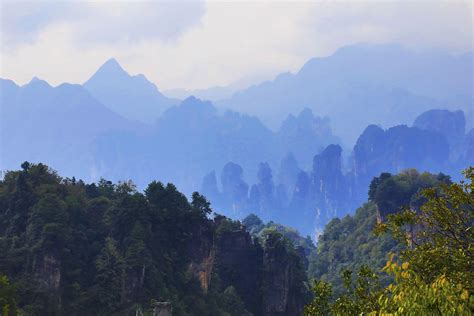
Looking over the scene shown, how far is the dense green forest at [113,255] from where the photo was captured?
46.5 metres

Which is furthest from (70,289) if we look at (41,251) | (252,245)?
(252,245)

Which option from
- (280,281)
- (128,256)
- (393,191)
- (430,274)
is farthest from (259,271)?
(430,274)

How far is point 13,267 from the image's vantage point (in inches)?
1802

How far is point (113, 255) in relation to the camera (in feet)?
163

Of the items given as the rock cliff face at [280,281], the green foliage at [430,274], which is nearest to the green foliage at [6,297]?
the green foliage at [430,274]

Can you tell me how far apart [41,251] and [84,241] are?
435 centimetres

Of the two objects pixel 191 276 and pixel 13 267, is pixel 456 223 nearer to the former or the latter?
pixel 13 267

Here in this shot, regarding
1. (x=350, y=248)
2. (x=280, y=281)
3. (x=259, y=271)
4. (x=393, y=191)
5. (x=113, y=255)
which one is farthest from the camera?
(x=350, y=248)

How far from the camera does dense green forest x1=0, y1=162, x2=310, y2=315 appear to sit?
4647 cm

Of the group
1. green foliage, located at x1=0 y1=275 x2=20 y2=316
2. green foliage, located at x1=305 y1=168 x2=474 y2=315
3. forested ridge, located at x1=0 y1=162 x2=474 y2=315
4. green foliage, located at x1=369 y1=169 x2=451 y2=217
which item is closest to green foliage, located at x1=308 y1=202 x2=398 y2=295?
green foliage, located at x1=369 y1=169 x2=451 y2=217

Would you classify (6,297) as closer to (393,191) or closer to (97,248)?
(97,248)

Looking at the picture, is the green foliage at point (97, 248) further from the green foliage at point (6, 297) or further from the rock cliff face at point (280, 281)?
the rock cliff face at point (280, 281)

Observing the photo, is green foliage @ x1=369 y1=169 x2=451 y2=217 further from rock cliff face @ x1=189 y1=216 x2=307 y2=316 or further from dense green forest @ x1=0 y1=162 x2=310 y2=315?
dense green forest @ x1=0 y1=162 x2=310 y2=315

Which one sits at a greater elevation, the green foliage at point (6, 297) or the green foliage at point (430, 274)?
the green foliage at point (6, 297)
